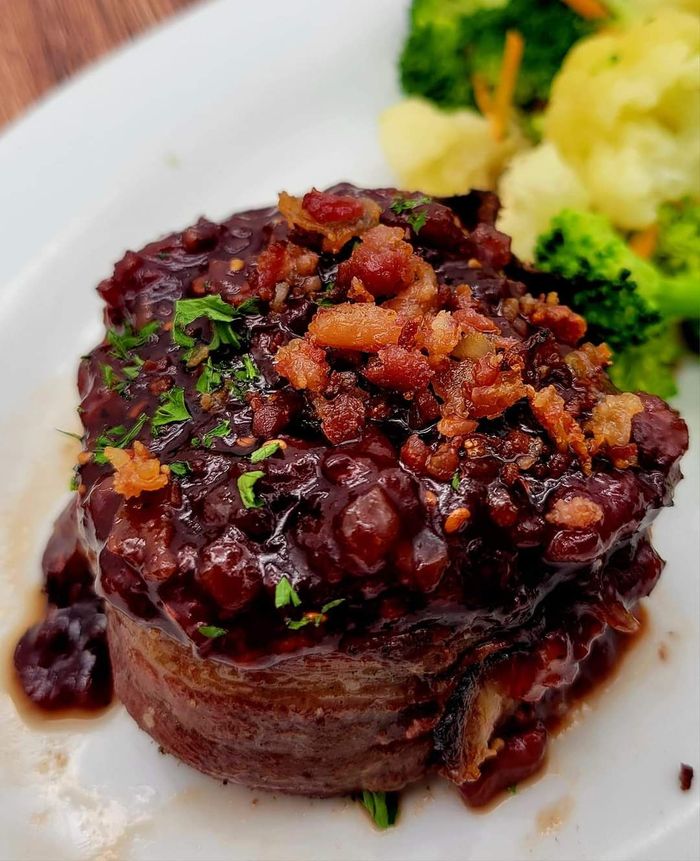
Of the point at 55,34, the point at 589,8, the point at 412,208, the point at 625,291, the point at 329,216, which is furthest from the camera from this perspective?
the point at 55,34

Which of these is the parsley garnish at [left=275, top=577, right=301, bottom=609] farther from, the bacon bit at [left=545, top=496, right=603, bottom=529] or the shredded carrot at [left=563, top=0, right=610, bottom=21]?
the shredded carrot at [left=563, top=0, right=610, bottom=21]

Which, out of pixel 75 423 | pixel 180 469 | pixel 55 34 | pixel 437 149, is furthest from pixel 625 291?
pixel 55 34

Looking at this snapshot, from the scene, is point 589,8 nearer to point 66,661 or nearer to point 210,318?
point 210,318

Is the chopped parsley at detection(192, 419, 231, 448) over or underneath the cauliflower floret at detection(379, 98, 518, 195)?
over

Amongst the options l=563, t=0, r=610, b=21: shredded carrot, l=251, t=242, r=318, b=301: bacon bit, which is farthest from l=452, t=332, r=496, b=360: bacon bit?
l=563, t=0, r=610, b=21: shredded carrot

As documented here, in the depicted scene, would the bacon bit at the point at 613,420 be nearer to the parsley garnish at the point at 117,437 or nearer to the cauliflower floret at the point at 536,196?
the parsley garnish at the point at 117,437
